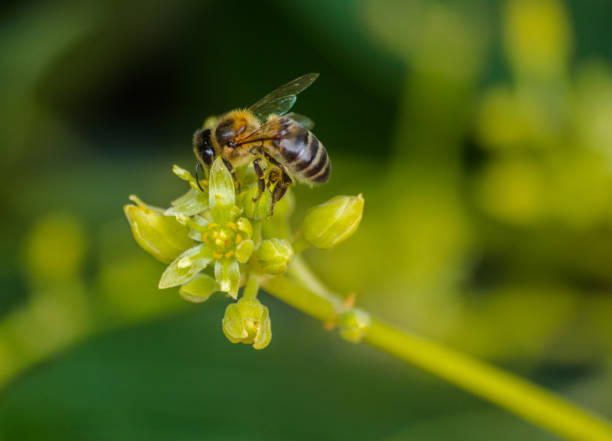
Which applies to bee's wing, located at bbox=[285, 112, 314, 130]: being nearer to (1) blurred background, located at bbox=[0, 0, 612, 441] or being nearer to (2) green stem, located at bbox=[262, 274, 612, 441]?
(2) green stem, located at bbox=[262, 274, 612, 441]

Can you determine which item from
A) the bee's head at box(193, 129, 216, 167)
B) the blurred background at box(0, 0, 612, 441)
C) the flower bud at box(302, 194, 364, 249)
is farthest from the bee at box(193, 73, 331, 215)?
the blurred background at box(0, 0, 612, 441)

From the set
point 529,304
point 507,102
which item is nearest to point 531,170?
point 507,102

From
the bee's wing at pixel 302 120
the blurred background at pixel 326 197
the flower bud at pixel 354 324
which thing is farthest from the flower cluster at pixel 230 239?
the blurred background at pixel 326 197

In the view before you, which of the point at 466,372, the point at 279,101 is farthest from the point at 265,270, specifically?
the point at 279,101

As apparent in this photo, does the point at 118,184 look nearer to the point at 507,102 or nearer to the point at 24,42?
the point at 24,42

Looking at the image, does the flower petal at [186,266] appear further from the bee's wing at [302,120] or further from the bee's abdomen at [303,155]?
the bee's wing at [302,120]

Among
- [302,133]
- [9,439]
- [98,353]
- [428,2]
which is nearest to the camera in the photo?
[302,133]
